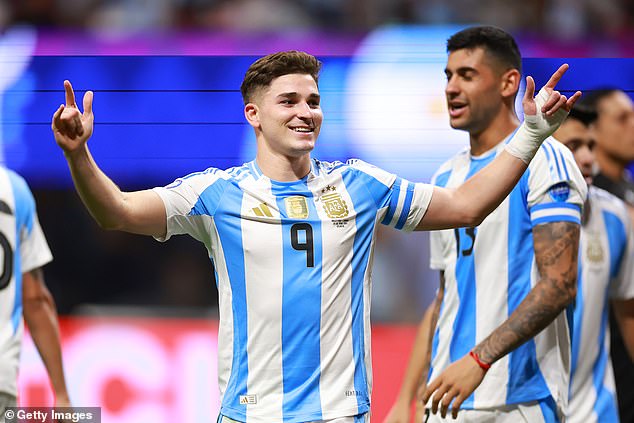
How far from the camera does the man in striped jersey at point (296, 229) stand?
3504 mm

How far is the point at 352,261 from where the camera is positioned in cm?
362

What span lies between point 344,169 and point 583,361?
2.09 metres

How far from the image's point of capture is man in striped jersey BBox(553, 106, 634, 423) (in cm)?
520

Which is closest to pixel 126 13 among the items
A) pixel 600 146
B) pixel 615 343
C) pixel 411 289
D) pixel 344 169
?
pixel 411 289

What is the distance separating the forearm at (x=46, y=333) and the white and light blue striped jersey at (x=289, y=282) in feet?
5.33

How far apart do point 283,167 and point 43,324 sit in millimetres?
1931

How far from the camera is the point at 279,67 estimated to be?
372cm

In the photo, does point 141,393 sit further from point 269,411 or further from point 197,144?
point 269,411

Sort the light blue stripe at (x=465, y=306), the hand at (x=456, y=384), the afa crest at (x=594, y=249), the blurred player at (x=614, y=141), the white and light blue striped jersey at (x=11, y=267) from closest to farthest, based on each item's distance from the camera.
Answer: the hand at (x=456, y=384) → the light blue stripe at (x=465, y=306) → the white and light blue striped jersey at (x=11, y=267) → the afa crest at (x=594, y=249) → the blurred player at (x=614, y=141)

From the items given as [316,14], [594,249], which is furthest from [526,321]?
[316,14]

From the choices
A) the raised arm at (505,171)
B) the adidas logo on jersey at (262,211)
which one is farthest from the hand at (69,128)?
the raised arm at (505,171)

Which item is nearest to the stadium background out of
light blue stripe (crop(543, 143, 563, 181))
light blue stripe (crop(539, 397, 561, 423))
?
light blue stripe (crop(543, 143, 563, 181))

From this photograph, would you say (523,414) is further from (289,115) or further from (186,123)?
(186,123)

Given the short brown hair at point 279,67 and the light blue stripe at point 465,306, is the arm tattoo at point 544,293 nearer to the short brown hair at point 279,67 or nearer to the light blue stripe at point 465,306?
the light blue stripe at point 465,306
